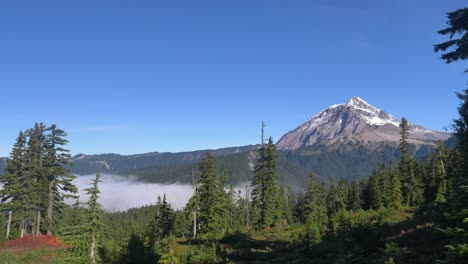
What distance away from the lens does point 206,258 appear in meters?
29.5

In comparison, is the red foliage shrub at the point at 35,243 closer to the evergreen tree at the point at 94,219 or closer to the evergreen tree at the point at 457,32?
the evergreen tree at the point at 94,219

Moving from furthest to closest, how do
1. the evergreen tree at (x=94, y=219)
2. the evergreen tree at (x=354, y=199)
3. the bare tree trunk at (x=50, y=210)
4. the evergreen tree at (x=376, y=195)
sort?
1. the evergreen tree at (x=354, y=199)
2. the evergreen tree at (x=376, y=195)
3. the bare tree trunk at (x=50, y=210)
4. the evergreen tree at (x=94, y=219)

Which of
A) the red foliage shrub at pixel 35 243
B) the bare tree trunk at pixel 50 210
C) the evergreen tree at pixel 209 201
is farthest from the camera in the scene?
the bare tree trunk at pixel 50 210

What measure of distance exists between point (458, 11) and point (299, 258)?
19.1 m

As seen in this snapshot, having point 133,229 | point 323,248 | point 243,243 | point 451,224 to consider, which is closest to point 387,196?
point 243,243

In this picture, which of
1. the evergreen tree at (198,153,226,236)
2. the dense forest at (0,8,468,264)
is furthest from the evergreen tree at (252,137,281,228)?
the evergreen tree at (198,153,226,236)

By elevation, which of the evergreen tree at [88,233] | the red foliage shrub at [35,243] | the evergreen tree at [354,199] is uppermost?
the evergreen tree at [88,233]

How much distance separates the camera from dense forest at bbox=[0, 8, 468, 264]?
1948 centimetres

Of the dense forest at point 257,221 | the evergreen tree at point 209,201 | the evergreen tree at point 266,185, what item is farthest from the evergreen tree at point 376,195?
the evergreen tree at point 209,201

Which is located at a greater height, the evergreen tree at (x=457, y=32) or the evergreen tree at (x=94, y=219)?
the evergreen tree at (x=457, y=32)

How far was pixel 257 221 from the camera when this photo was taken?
200 feet

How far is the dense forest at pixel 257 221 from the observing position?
19.5m

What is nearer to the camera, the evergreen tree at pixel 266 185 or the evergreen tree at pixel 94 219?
the evergreen tree at pixel 94 219

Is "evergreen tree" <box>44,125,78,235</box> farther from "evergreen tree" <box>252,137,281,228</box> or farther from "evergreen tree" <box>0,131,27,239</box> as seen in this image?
"evergreen tree" <box>252,137,281,228</box>
